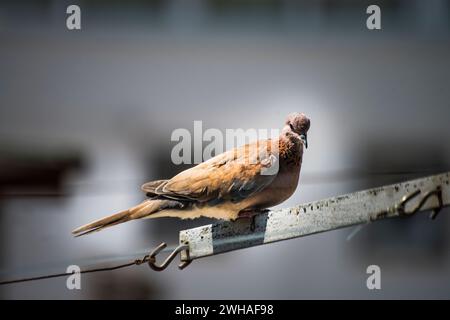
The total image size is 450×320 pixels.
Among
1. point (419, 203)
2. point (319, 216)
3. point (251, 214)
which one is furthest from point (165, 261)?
point (419, 203)

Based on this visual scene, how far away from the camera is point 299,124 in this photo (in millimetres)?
2623

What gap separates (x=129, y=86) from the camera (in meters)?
2.72

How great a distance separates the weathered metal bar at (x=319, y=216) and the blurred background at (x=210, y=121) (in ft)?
0.28

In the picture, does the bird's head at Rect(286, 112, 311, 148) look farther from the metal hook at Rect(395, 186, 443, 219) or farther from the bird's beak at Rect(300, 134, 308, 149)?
the metal hook at Rect(395, 186, 443, 219)

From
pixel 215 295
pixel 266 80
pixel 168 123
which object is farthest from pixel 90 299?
pixel 266 80

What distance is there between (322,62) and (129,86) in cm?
81

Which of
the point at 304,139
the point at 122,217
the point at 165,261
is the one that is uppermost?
the point at 304,139

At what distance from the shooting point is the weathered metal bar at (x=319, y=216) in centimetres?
236

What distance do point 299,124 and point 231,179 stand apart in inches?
14.2

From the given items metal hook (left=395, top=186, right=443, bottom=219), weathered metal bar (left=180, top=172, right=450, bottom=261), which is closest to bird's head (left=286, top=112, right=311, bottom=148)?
weathered metal bar (left=180, top=172, right=450, bottom=261)

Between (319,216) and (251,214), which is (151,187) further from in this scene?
(319,216)

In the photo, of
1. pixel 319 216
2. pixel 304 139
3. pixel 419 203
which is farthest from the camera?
pixel 304 139

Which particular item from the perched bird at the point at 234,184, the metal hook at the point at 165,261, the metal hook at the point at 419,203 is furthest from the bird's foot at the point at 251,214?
the metal hook at the point at 419,203
